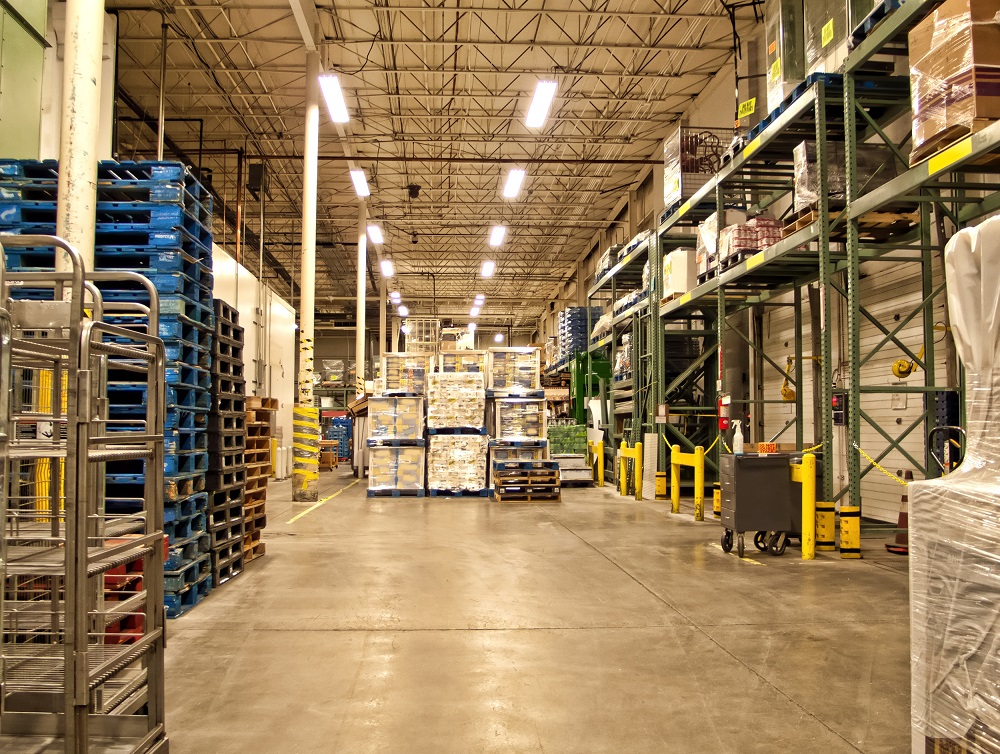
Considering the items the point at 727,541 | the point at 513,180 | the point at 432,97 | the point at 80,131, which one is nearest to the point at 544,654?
the point at 727,541

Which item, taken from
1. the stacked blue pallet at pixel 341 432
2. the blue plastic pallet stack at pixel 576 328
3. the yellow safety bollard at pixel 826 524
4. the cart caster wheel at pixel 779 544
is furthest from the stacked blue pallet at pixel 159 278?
the stacked blue pallet at pixel 341 432

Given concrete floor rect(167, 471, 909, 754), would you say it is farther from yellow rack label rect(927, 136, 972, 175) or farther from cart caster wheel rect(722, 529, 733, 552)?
yellow rack label rect(927, 136, 972, 175)

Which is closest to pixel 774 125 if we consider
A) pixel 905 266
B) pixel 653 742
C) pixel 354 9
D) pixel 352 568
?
pixel 905 266

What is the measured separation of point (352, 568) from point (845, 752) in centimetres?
506

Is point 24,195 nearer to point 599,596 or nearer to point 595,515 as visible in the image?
point 599,596

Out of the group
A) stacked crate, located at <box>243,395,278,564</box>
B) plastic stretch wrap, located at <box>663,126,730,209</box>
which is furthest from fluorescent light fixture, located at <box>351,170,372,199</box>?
stacked crate, located at <box>243,395,278,564</box>

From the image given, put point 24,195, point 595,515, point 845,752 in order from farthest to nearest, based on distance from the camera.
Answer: point 595,515
point 24,195
point 845,752

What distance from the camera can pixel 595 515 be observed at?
451 inches

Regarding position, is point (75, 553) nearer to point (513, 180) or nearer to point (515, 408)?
point (515, 408)

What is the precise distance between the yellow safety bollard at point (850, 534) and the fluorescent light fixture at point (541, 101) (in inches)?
375

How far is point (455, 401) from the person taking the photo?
47.4 ft

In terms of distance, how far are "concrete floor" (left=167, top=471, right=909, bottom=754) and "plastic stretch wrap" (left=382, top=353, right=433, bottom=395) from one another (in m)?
6.94

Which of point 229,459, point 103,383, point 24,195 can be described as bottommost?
point 229,459

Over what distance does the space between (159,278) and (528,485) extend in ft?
30.3
